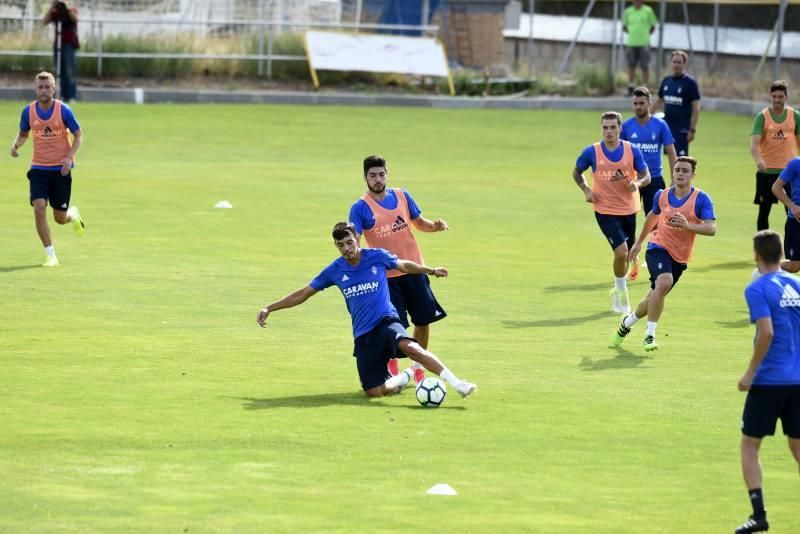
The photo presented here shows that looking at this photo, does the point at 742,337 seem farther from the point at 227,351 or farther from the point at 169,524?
the point at 169,524

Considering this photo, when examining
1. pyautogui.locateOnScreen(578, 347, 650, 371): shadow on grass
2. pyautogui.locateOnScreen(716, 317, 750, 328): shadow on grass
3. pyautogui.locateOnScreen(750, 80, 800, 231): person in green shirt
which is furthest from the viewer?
pyautogui.locateOnScreen(750, 80, 800, 231): person in green shirt

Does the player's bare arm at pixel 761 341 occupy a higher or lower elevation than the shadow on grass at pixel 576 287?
higher

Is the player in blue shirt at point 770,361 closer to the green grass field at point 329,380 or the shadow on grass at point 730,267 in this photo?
the green grass field at point 329,380

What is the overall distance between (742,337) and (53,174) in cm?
895

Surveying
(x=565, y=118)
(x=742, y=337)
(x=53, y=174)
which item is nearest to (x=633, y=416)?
(x=742, y=337)

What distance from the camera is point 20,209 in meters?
24.0

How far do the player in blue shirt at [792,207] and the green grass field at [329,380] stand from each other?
943 mm

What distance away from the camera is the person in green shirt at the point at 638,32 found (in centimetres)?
4053

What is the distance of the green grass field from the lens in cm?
966

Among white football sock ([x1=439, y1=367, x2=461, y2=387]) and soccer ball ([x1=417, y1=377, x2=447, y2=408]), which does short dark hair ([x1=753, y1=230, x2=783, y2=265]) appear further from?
soccer ball ([x1=417, y1=377, x2=447, y2=408])

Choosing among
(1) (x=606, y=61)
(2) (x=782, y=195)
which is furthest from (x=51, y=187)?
(1) (x=606, y=61)

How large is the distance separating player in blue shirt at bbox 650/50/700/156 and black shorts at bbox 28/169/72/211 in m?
Answer: 9.96

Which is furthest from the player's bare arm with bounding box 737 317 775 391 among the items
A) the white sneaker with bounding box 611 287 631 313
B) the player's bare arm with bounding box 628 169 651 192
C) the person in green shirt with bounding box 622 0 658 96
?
the person in green shirt with bounding box 622 0 658 96

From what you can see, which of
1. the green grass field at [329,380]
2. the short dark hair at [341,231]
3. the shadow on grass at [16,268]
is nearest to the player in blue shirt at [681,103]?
the green grass field at [329,380]
